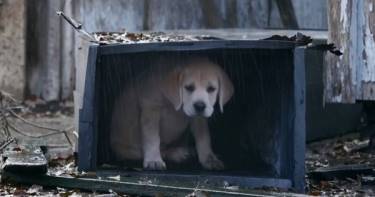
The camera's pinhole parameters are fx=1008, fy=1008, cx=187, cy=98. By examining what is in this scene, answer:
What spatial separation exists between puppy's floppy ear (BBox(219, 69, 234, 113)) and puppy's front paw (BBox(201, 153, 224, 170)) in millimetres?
324

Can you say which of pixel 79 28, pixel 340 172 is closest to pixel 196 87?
Answer: pixel 79 28

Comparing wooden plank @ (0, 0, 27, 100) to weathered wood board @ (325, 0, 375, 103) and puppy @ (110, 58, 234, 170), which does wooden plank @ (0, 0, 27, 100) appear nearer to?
weathered wood board @ (325, 0, 375, 103)

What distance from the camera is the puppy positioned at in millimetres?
6561

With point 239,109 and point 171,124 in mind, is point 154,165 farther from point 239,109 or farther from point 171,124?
point 239,109

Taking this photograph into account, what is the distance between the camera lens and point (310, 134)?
8.72 m

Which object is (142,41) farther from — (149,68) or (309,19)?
(309,19)

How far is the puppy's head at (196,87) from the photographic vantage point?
6531 mm

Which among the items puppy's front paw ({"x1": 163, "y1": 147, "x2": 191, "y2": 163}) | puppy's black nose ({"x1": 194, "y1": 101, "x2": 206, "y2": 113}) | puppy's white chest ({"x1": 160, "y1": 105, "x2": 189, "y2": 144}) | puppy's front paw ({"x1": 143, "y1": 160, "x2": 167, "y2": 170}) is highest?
puppy's black nose ({"x1": 194, "y1": 101, "x2": 206, "y2": 113})

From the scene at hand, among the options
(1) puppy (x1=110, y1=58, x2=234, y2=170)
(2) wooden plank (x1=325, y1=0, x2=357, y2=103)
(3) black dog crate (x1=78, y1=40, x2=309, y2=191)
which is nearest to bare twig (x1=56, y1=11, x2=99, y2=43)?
(3) black dog crate (x1=78, y1=40, x2=309, y2=191)

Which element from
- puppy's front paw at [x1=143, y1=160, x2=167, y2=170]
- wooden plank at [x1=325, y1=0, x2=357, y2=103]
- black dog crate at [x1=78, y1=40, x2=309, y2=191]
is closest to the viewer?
black dog crate at [x1=78, y1=40, x2=309, y2=191]

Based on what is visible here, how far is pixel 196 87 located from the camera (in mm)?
6570

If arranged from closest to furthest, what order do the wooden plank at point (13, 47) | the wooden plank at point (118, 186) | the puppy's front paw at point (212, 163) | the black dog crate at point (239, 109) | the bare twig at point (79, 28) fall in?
1. the wooden plank at point (118, 186)
2. the black dog crate at point (239, 109)
3. the bare twig at point (79, 28)
4. the puppy's front paw at point (212, 163)
5. the wooden plank at point (13, 47)

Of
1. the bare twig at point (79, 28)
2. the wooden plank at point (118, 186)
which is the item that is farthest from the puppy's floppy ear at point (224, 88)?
the wooden plank at point (118, 186)

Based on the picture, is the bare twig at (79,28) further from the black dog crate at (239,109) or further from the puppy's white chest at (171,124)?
the puppy's white chest at (171,124)
